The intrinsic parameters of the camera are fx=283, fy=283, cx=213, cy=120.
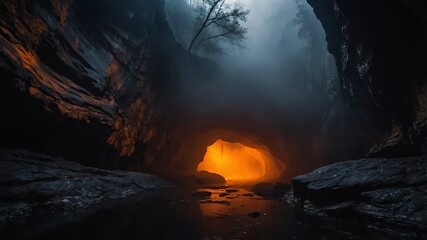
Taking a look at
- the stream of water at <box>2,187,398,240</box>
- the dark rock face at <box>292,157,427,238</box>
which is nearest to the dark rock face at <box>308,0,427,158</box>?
the dark rock face at <box>292,157,427,238</box>

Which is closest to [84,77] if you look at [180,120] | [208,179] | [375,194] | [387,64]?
[375,194]

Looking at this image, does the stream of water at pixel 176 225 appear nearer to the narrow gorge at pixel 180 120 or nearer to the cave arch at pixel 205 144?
the narrow gorge at pixel 180 120

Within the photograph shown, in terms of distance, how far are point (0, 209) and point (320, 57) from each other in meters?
20.2

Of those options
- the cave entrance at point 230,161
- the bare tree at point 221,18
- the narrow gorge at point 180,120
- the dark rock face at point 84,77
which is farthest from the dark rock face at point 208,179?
the cave entrance at point 230,161

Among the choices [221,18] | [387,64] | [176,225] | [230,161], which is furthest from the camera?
[230,161]

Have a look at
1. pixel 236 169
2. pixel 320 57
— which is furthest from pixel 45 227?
pixel 236 169

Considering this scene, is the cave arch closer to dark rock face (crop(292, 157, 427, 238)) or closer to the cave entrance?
the cave entrance

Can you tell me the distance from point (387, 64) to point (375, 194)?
17.6ft

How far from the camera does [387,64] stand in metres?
10.0

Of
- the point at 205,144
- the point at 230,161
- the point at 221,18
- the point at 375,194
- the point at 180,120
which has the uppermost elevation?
the point at 221,18

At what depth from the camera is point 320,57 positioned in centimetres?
Result: 2062

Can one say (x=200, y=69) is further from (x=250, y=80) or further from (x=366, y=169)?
(x=366, y=169)

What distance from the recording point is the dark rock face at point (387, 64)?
343 inches

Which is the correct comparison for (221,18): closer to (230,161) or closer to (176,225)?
(176,225)
